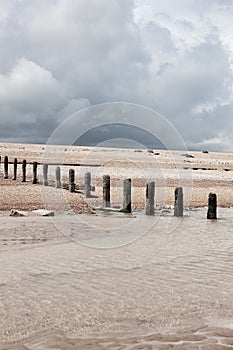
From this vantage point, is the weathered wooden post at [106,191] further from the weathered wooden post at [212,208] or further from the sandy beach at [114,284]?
the weathered wooden post at [212,208]

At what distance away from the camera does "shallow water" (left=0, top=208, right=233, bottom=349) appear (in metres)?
6.72

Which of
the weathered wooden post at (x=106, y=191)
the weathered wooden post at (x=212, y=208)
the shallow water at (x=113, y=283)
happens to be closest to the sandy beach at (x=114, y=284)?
the shallow water at (x=113, y=283)

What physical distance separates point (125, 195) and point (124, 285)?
13.8 metres

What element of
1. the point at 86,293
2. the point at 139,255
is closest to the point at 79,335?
the point at 86,293

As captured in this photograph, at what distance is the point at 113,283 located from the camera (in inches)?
348

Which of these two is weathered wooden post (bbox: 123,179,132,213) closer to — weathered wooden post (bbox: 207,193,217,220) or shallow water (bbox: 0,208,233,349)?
weathered wooden post (bbox: 207,193,217,220)

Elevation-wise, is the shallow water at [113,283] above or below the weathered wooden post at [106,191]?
below

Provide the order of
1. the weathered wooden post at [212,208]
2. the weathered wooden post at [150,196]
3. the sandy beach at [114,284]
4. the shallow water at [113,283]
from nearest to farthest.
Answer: the sandy beach at [114,284] < the shallow water at [113,283] < the weathered wooden post at [212,208] < the weathered wooden post at [150,196]

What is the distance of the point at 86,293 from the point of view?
26.8 ft

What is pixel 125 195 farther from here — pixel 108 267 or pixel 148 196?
pixel 108 267

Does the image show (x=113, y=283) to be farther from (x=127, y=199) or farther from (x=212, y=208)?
(x=127, y=199)

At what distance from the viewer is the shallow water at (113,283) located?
672cm

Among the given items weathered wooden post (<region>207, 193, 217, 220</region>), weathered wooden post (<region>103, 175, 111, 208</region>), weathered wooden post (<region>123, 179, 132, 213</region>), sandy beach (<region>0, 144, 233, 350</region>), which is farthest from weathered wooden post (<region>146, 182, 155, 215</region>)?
weathered wooden post (<region>103, 175, 111, 208</region>)

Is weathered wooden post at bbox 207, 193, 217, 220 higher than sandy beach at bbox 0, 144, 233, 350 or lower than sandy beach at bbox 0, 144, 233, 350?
higher
